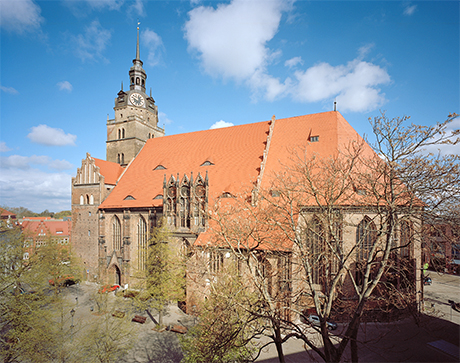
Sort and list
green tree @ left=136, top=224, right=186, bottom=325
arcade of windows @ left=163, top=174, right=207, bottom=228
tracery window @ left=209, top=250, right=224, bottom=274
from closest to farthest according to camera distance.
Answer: tracery window @ left=209, top=250, right=224, bottom=274 → green tree @ left=136, top=224, right=186, bottom=325 → arcade of windows @ left=163, top=174, right=207, bottom=228

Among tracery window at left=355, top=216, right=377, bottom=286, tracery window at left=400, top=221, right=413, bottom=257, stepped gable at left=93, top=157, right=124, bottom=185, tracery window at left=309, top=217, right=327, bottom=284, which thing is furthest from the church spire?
tracery window at left=400, top=221, right=413, bottom=257

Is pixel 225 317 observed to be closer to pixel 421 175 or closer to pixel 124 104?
pixel 421 175

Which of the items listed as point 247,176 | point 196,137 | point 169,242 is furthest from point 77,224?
point 247,176

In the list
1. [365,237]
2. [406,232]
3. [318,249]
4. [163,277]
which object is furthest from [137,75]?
[406,232]

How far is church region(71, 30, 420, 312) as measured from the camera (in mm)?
23469

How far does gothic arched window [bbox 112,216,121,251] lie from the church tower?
887 cm

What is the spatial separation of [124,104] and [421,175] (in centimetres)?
3542

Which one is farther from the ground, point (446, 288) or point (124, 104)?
point (124, 104)

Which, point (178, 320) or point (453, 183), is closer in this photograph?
point (453, 183)

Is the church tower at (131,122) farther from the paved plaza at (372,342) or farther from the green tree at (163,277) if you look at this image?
the paved plaza at (372,342)

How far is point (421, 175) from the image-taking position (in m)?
7.89

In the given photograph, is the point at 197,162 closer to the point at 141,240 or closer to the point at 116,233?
the point at 141,240

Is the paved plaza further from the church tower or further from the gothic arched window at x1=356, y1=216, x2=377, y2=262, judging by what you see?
the church tower

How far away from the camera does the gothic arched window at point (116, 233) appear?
29.3 meters
